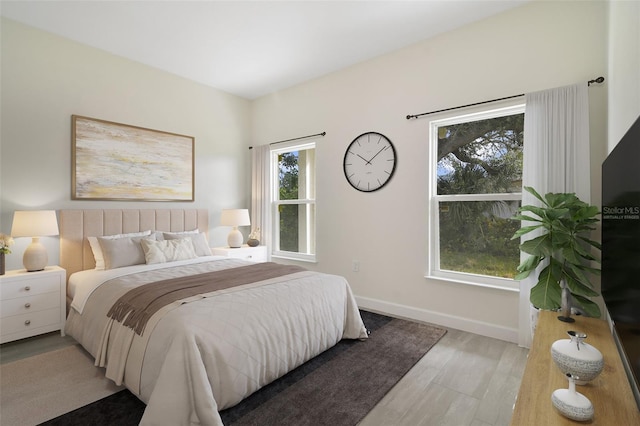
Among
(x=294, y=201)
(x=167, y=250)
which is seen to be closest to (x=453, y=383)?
(x=167, y=250)

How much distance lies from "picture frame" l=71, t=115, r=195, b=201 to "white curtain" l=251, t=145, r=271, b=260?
94 centimetres

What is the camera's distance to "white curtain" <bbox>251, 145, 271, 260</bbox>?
4.84 meters

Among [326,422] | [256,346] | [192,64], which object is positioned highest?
[192,64]

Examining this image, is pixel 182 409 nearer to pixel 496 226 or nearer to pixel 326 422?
pixel 326 422

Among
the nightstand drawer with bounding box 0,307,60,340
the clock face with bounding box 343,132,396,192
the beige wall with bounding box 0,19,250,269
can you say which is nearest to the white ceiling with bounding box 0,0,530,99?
the beige wall with bounding box 0,19,250,269

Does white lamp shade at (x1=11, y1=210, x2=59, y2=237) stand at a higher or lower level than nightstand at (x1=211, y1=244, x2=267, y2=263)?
higher

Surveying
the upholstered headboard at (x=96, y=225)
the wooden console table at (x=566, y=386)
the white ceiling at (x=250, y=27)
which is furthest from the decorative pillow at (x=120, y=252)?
the wooden console table at (x=566, y=386)

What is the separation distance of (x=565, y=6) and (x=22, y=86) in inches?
196

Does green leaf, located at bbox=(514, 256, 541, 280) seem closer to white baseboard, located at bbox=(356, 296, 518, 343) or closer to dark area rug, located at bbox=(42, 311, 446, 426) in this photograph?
white baseboard, located at bbox=(356, 296, 518, 343)

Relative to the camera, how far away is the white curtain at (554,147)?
96.7 inches

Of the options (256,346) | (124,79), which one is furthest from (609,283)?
(124,79)

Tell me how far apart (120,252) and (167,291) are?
1.40 meters

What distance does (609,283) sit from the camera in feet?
4.59

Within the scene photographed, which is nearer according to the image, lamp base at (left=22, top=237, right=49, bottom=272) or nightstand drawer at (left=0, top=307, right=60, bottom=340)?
nightstand drawer at (left=0, top=307, right=60, bottom=340)
